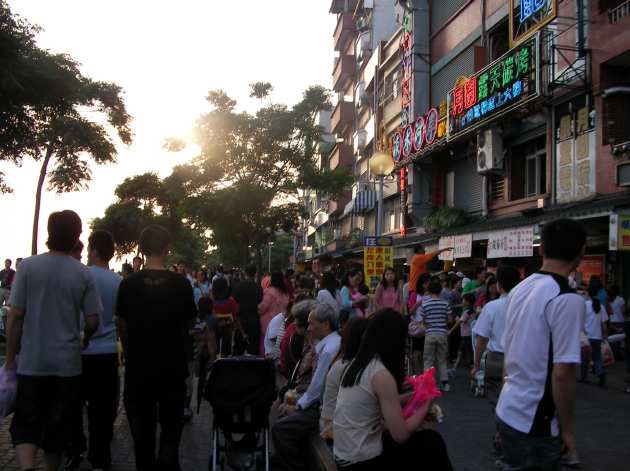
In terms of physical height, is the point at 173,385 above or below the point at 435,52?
below

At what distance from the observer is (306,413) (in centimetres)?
564

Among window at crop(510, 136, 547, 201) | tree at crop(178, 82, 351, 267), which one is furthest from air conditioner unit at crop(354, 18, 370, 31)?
window at crop(510, 136, 547, 201)

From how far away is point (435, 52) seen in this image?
26.8 metres

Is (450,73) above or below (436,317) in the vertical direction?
above

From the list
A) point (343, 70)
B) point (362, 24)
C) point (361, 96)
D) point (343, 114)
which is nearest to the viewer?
point (361, 96)

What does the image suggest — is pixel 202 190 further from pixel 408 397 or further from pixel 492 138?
pixel 408 397

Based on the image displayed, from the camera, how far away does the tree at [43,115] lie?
11.3 m

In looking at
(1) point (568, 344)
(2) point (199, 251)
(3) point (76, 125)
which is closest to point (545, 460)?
(1) point (568, 344)

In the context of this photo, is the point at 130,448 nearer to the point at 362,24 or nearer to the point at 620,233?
the point at 620,233

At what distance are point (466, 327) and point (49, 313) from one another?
994 centimetres

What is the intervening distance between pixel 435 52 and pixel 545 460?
2531 centimetres

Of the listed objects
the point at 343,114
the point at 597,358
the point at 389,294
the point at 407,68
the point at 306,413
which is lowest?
the point at 597,358

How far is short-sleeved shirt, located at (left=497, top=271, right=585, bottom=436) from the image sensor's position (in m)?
3.07

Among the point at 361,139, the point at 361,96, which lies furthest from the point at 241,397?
the point at 361,96
